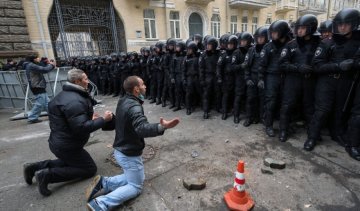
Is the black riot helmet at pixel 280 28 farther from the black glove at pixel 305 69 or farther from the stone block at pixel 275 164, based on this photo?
the stone block at pixel 275 164

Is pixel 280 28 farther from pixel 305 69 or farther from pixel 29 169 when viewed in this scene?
pixel 29 169

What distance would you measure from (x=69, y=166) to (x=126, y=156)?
102cm

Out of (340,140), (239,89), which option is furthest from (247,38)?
(340,140)

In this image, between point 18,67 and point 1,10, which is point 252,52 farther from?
point 1,10

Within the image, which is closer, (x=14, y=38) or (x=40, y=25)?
(x=14, y=38)

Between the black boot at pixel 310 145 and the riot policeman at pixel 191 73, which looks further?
the riot policeman at pixel 191 73

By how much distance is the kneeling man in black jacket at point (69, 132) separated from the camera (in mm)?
2645

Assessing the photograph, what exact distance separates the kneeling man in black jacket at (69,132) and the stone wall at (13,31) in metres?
10.0

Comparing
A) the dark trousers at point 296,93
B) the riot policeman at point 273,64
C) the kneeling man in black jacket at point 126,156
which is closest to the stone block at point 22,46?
the kneeling man in black jacket at point 126,156

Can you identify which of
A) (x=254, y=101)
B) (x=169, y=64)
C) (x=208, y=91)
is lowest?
(x=254, y=101)

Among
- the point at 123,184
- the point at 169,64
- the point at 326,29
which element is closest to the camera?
the point at 123,184

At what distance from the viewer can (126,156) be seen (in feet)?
8.14

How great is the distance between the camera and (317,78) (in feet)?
12.1

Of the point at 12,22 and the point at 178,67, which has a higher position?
the point at 12,22
